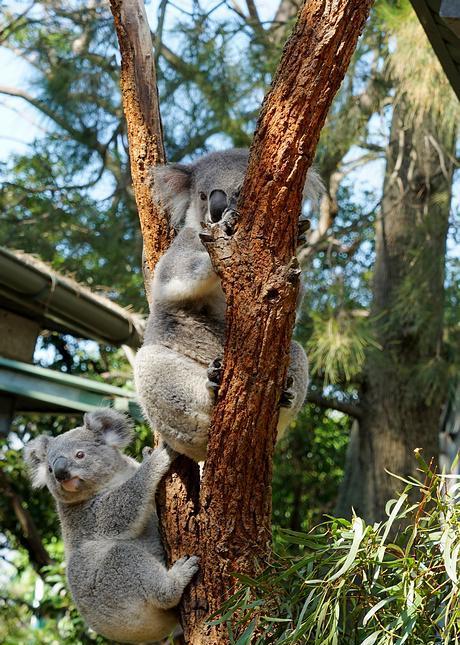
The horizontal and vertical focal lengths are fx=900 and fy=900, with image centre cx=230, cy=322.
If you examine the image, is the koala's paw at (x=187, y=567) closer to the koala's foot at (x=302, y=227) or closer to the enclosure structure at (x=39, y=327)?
the koala's foot at (x=302, y=227)

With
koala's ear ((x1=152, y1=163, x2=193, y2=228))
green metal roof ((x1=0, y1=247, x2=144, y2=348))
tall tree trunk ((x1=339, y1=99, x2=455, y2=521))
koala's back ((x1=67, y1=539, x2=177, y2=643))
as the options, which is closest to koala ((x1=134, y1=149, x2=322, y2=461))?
koala's ear ((x1=152, y1=163, x2=193, y2=228))

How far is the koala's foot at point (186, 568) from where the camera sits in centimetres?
277

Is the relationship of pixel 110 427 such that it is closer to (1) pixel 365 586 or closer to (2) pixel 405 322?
(1) pixel 365 586

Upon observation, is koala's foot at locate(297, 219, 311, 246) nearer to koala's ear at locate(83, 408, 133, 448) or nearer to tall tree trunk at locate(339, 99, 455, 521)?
koala's ear at locate(83, 408, 133, 448)

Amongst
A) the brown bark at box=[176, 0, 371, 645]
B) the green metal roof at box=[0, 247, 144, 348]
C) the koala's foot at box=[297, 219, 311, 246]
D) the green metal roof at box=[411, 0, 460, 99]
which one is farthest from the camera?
the green metal roof at box=[0, 247, 144, 348]

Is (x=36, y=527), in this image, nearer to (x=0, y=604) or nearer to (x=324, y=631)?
(x=0, y=604)

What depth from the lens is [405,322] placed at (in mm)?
7660

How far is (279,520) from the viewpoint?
31.7ft

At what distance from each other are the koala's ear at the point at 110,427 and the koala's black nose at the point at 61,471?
276 millimetres

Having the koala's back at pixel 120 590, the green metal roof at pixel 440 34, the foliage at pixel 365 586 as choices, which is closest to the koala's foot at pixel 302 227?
the foliage at pixel 365 586

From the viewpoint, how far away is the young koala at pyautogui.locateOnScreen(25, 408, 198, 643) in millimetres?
3004

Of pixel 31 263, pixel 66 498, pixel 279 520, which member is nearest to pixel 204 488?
pixel 66 498

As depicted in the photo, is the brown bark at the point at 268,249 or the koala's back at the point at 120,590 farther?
the koala's back at the point at 120,590

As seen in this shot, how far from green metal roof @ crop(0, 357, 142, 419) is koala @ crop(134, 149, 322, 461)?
1630mm
